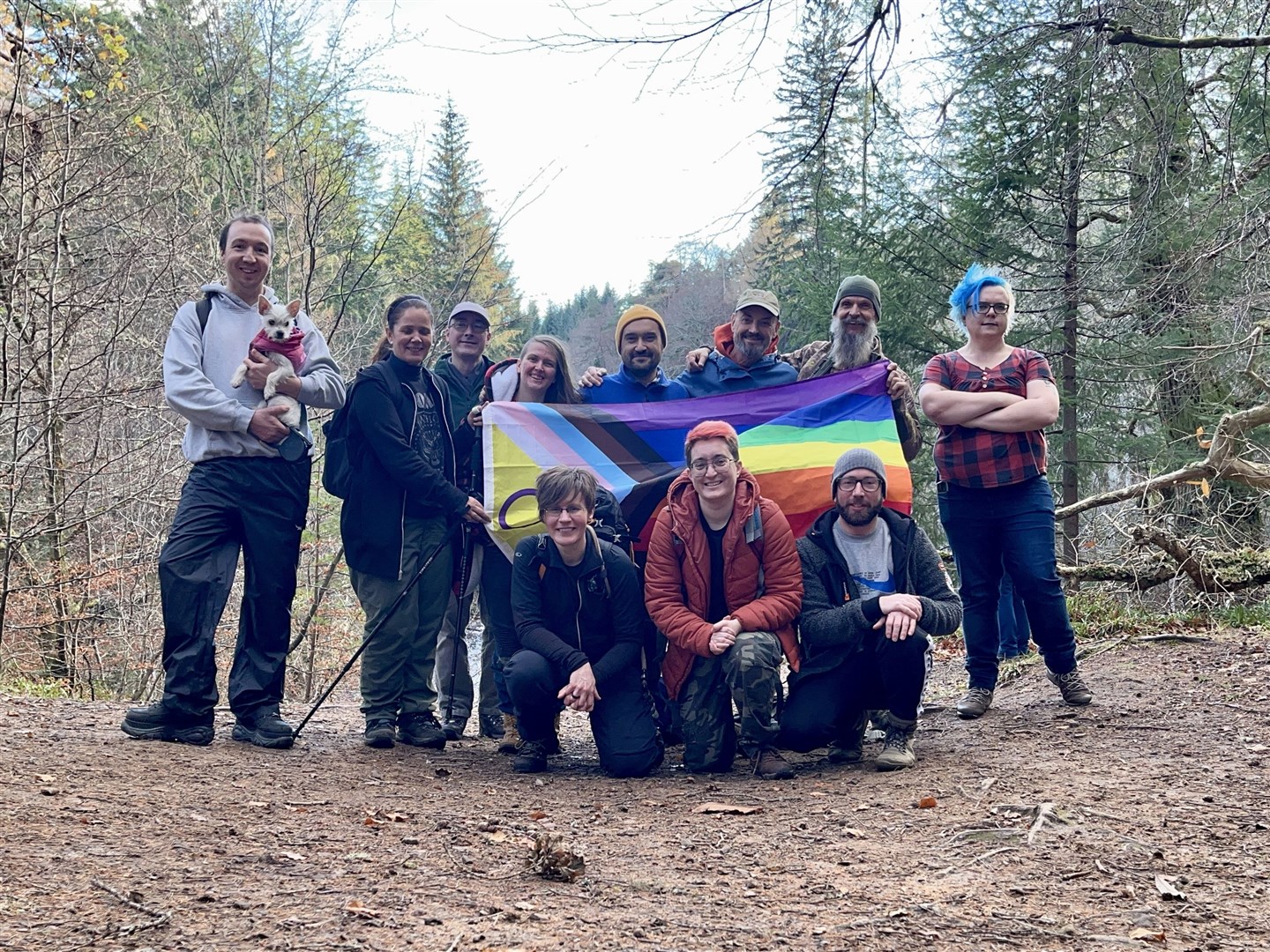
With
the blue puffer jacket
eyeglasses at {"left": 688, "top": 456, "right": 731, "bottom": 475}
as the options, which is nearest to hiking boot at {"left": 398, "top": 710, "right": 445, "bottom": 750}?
eyeglasses at {"left": 688, "top": 456, "right": 731, "bottom": 475}

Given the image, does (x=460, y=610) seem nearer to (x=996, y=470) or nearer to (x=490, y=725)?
(x=490, y=725)

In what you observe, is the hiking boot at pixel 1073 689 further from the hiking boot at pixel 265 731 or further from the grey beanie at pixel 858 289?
the hiking boot at pixel 265 731

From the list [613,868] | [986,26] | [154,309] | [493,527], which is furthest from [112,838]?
[154,309]

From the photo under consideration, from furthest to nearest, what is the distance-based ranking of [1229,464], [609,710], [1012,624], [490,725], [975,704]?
1. [1229,464]
2. [1012,624]
3. [490,725]
4. [975,704]
5. [609,710]

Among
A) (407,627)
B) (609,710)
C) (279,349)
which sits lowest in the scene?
(609,710)

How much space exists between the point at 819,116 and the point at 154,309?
9.34 metres

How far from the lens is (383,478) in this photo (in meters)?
5.61

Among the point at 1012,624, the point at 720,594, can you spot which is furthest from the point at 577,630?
the point at 1012,624

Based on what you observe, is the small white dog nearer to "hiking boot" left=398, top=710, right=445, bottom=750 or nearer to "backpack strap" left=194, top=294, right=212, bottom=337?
"backpack strap" left=194, top=294, right=212, bottom=337

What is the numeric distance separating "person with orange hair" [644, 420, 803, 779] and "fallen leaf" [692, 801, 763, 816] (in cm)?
70

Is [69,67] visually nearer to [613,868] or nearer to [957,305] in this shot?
[957,305]

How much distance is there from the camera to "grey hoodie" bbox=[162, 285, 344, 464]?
4941mm

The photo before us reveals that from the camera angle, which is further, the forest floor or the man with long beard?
the man with long beard

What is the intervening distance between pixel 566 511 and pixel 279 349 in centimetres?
162
